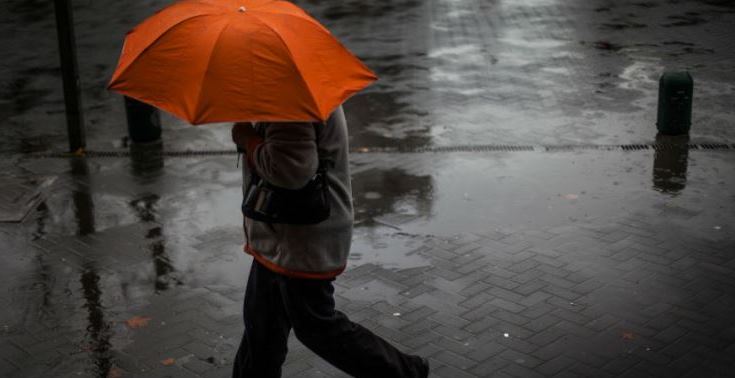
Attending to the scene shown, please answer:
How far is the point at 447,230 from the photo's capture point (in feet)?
27.0

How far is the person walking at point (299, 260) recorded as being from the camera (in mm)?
4504

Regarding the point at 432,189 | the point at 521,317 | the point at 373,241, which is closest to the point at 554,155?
the point at 432,189

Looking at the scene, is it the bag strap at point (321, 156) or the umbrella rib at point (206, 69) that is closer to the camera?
the umbrella rib at point (206, 69)

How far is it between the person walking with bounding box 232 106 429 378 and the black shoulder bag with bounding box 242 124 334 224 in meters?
0.05

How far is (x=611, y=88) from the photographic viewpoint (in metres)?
13.0

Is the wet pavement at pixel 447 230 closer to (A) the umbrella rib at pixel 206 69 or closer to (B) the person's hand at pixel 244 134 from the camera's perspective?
(B) the person's hand at pixel 244 134

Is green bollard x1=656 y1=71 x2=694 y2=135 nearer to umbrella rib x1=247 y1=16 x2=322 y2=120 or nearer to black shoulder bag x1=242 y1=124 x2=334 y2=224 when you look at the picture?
black shoulder bag x1=242 y1=124 x2=334 y2=224

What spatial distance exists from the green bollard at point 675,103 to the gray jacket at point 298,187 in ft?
22.1

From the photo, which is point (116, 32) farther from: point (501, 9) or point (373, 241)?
point (373, 241)

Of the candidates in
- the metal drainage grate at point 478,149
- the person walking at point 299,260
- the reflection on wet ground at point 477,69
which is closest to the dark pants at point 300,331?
the person walking at point 299,260

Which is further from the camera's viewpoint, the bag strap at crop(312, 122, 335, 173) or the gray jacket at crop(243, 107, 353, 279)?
the bag strap at crop(312, 122, 335, 173)

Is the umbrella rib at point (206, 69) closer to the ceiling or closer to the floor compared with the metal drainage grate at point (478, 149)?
closer to the ceiling

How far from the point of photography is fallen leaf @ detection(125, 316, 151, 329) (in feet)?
21.7

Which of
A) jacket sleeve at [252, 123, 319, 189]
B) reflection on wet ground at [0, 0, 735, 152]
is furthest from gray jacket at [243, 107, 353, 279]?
reflection on wet ground at [0, 0, 735, 152]
